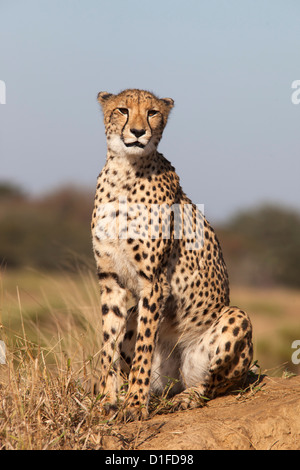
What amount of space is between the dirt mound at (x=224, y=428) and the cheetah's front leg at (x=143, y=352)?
0.11m

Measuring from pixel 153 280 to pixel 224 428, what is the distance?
0.85 metres

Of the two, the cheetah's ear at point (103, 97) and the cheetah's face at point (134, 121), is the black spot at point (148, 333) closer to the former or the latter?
the cheetah's face at point (134, 121)

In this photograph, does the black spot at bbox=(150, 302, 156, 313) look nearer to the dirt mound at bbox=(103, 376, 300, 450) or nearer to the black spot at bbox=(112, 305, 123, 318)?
the black spot at bbox=(112, 305, 123, 318)

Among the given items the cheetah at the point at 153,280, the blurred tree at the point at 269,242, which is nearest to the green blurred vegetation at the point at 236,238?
the blurred tree at the point at 269,242

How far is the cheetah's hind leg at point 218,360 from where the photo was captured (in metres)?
3.74

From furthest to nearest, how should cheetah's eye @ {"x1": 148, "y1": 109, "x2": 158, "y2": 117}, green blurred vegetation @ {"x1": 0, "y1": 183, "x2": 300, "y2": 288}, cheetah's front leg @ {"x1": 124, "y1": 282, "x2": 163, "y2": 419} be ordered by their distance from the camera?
1. green blurred vegetation @ {"x1": 0, "y1": 183, "x2": 300, "y2": 288}
2. cheetah's eye @ {"x1": 148, "y1": 109, "x2": 158, "y2": 117}
3. cheetah's front leg @ {"x1": 124, "y1": 282, "x2": 163, "y2": 419}

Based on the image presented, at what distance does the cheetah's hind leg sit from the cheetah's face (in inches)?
43.3

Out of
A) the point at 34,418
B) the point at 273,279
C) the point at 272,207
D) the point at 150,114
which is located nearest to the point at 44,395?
the point at 34,418

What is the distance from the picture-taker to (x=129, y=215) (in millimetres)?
3639

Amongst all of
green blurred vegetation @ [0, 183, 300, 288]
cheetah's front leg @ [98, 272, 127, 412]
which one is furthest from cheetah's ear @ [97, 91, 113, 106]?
green blurred vegetation @ [0, 183, 300, 288]

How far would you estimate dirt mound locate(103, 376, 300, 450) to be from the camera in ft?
10.2

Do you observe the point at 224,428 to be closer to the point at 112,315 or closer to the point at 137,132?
the point at 112,315
